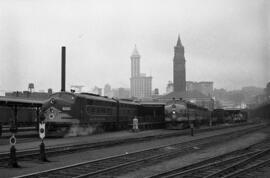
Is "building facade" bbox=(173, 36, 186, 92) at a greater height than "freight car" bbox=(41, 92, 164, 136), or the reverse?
"building facade" bbox=(173, 36, 186, 92)

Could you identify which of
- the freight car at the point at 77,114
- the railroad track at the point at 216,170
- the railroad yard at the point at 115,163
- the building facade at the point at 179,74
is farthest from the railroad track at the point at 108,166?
the building facade at the point at 179,74

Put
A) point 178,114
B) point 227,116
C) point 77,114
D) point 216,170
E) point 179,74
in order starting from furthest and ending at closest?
point 179,74 → point 227,116 → point 178,114 → point 77,114 → point 216,170

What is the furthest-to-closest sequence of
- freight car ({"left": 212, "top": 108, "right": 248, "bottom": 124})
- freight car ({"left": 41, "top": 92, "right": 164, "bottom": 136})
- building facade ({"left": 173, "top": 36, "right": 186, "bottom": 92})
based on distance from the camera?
building facade ({"left": 173, "top": 36, "right": 186, "bottom": 92})
freight car ({"left": 212, "top": 108, "right": 248, "bottom": 124})
freight car ({"left": 41, "top": 92, "right": 164, "bottom": 136})

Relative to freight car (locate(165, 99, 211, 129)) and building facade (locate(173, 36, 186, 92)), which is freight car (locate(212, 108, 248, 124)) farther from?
building facade (locate(173, 36, 186, 92))

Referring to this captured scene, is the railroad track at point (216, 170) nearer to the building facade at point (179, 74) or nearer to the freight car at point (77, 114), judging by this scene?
the freight car at point (77, 114)

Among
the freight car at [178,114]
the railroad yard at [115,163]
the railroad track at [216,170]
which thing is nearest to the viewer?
the railroad track at [216,170]

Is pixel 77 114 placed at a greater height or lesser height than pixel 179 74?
lesser

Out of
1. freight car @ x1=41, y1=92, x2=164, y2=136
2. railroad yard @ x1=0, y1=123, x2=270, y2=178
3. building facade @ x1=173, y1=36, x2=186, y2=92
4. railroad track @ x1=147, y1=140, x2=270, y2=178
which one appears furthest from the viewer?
building facade @ x1=173, y1=36, x2=186, y2=92

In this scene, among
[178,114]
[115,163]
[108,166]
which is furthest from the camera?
[178,114]

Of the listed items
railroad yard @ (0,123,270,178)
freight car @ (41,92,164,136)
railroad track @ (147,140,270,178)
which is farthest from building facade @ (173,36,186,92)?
railroad track @ (147,140,270,178)

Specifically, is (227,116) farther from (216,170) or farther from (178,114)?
(216,170)

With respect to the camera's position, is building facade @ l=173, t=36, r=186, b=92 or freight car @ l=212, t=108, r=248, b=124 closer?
freight car @ l=212, t=108, r=248, b=124

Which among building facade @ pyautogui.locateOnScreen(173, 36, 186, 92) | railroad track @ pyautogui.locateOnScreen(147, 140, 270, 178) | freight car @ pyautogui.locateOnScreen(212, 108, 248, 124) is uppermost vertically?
building facade @ pyautogui.locateOnScreen(173, 36, 186, 92)

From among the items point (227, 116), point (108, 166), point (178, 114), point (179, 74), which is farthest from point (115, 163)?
point (179, 74)
